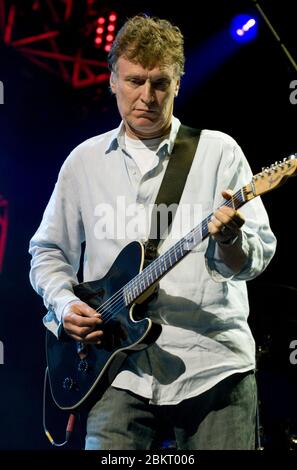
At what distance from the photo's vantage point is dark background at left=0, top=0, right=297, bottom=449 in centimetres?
547

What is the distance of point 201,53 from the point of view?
222 inches

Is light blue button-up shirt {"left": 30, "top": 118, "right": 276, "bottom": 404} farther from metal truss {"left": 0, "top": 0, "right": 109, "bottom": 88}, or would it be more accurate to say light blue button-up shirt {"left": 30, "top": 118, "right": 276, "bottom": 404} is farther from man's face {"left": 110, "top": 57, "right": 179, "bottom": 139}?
metal truss {"left": 0, "top": 0, "right": 109, "bottom": 88}

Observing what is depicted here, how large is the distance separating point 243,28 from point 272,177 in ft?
10.7

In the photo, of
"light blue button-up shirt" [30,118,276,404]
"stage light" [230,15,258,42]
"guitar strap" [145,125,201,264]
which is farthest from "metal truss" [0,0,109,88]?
"guitar strap" [145,125,201,264]

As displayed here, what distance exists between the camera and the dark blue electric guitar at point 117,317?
2.70 m

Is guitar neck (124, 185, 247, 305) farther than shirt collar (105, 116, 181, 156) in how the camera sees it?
No

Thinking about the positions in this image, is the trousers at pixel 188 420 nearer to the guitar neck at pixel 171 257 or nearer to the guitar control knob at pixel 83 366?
the guitar control knob at pixel 83 366

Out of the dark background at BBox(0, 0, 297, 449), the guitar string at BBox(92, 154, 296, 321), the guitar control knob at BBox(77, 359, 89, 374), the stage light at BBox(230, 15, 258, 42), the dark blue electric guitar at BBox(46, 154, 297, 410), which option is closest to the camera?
Result: the guitar string at BBox(92, 154, 296, 321)

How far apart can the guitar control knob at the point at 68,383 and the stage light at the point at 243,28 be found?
3407 mm

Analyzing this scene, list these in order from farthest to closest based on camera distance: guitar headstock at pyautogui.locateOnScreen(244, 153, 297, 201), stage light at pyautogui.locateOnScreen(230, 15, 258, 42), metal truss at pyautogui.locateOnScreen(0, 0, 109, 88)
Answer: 1. metal truss at pyautogui.locateOnScreen(0, 0, 109, 88)
2. stage light at pyautogui.locateOnScreen(230, 15, 258, 42)
3. guitar headstock at pyautogui.locateOnScreen(244, 153, 297, 201)

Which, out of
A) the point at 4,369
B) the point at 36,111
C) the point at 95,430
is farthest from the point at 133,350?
the point at 36,111

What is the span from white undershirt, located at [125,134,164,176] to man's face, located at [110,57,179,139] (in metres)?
0.04

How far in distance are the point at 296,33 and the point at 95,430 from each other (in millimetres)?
3245
